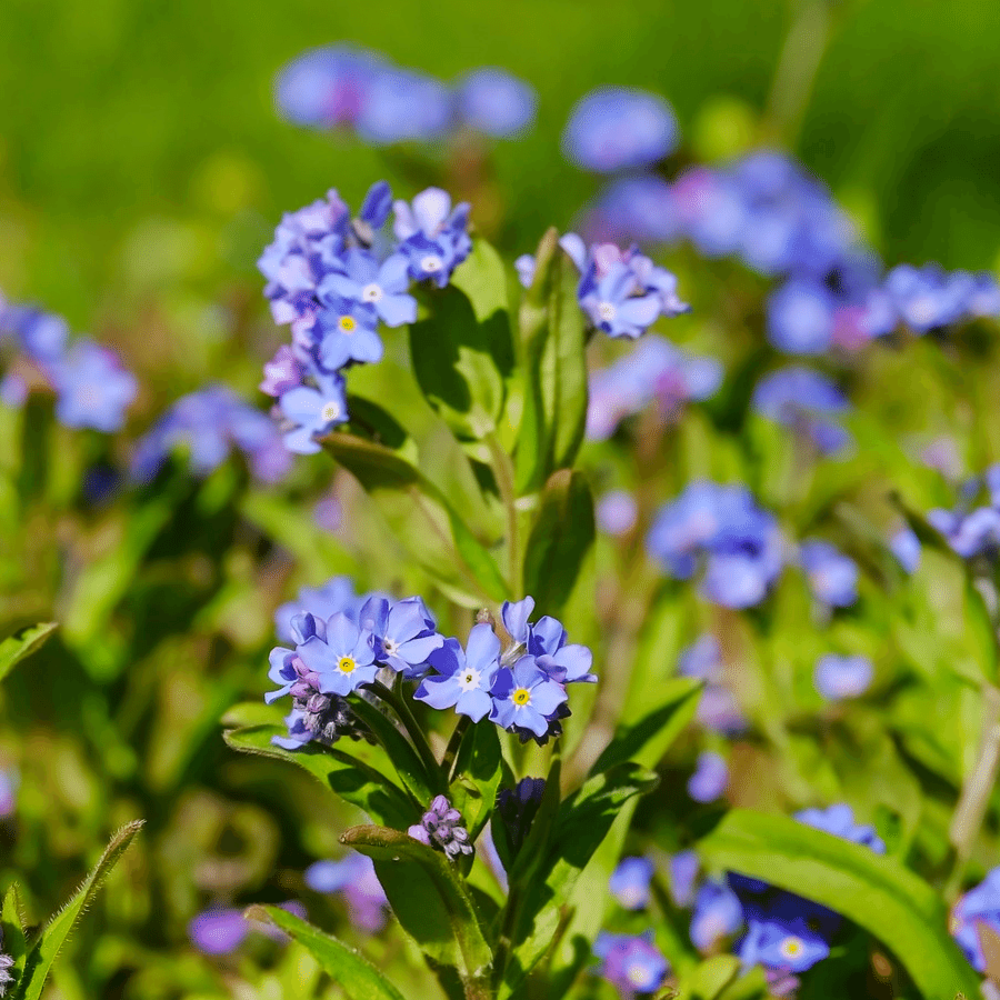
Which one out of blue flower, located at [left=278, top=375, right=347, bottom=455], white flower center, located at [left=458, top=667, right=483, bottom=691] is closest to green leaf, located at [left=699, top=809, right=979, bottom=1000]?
white flower center, located at [left=458, top=667, right=483, bottom=691]

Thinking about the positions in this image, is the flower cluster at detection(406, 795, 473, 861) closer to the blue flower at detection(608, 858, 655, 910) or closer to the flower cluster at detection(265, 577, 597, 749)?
the flower cluster at detection(265, 577, 597, 749)

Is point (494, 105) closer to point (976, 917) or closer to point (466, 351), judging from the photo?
point (466, 351)

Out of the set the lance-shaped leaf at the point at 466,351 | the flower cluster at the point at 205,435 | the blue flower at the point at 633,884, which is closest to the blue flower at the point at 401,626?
the lance-shaped leaf at the point at 466,351

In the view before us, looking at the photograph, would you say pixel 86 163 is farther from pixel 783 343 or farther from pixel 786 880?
pixel 786 880

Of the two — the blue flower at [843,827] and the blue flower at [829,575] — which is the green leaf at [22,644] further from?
the blue flower at [829,575]

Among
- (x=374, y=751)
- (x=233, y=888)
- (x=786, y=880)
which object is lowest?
(x=233, y=888)

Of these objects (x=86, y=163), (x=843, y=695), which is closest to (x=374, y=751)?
(x=843, y=695)

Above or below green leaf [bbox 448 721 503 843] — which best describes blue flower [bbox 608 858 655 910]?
below
